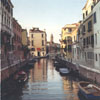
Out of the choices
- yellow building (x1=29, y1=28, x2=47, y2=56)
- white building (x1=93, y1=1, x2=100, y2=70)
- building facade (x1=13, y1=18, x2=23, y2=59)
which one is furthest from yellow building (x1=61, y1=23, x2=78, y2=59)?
yellow building (x1=29, y1=28, x2=47, y2=56)

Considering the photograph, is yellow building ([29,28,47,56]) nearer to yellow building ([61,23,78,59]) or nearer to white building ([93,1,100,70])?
yellow building ([61,23,78,59])

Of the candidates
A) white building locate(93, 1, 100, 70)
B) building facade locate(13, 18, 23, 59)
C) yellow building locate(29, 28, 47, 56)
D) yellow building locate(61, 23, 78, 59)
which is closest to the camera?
white building locate(93, 1, 100, 70)

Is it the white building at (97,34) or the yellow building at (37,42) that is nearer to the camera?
the white building at (97,34)

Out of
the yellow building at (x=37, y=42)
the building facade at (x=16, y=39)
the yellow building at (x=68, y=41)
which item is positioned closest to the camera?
the building facade at (x=16, y=39)

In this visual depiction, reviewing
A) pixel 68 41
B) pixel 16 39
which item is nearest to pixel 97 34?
pixel 16 39

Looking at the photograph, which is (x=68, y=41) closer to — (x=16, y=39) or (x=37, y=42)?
(x=16, y=39)

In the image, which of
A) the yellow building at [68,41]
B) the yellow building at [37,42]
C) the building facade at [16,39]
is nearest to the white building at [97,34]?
the building facade at [16,39]

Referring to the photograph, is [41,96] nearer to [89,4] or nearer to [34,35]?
[89,4]

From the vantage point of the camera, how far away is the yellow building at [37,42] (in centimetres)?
9812

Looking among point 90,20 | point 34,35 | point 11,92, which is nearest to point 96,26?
point 90,20

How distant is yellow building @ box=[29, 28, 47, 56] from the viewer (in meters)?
98.1

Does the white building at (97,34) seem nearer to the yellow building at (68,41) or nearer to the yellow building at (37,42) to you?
the yellow building at (68,41)

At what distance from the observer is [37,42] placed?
99.5 meters

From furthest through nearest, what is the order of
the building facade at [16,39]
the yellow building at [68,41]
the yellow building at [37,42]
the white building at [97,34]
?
the yellow building at [37,42] → the yellow building at [68,41] → the building facade at [16,39] → the white building at [97,34]
